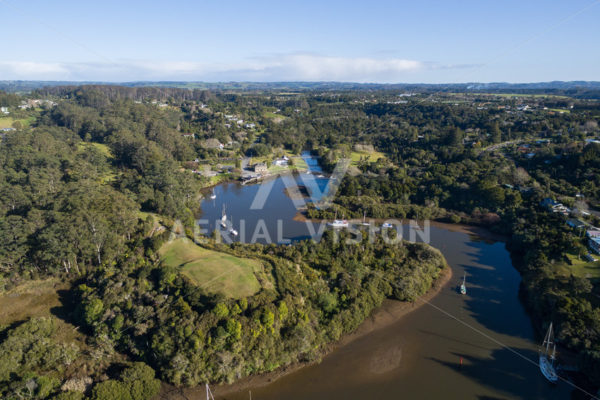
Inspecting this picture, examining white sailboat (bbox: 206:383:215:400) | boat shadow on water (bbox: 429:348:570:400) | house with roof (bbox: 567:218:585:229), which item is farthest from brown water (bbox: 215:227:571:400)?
house with roof (bbox: 567:218:585:229)

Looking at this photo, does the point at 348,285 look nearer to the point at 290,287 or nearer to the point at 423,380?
the point at 290,287

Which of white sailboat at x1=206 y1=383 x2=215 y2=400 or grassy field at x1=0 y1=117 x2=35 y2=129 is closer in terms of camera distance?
white sailboat at x1=206 y1=383 x2=215 y2=400

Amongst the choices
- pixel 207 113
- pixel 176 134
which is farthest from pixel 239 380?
pixel 207 113

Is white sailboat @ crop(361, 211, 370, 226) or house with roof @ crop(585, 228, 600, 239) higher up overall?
house with roof @ crop(585, 228, 600, 239)

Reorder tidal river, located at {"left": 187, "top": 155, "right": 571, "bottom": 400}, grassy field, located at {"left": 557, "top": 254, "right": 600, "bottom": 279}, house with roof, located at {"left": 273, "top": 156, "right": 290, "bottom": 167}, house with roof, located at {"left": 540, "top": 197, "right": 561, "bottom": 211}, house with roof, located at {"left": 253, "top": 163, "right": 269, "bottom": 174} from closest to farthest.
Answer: tidal river, located at {"left": 187, "top": 155, "right": 571, "bottom": 400}
grassy field, located at {"left": 557, "top": 254, "right": 600, "bottom": 279}
house with roof, located at {"left": 540, "top": 197, "right": 561, "bottom": 211}
house with roof, located at {"left": 253, "top": 163, "right": 269, "bottom": 174}
house with roof, located at {"left": 273, "top": 156, "right": 290, "bottom": 167}

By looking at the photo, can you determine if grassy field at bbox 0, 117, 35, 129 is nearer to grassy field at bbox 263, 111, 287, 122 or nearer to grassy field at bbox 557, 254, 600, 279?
grassy field at bbox 263, 111, 287, 122

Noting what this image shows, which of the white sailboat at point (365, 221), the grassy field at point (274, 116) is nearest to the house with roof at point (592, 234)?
the white sailboat at point (365, 221)

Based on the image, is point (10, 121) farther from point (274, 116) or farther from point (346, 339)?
point (346, 339)

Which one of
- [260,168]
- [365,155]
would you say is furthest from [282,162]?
[365,155]
